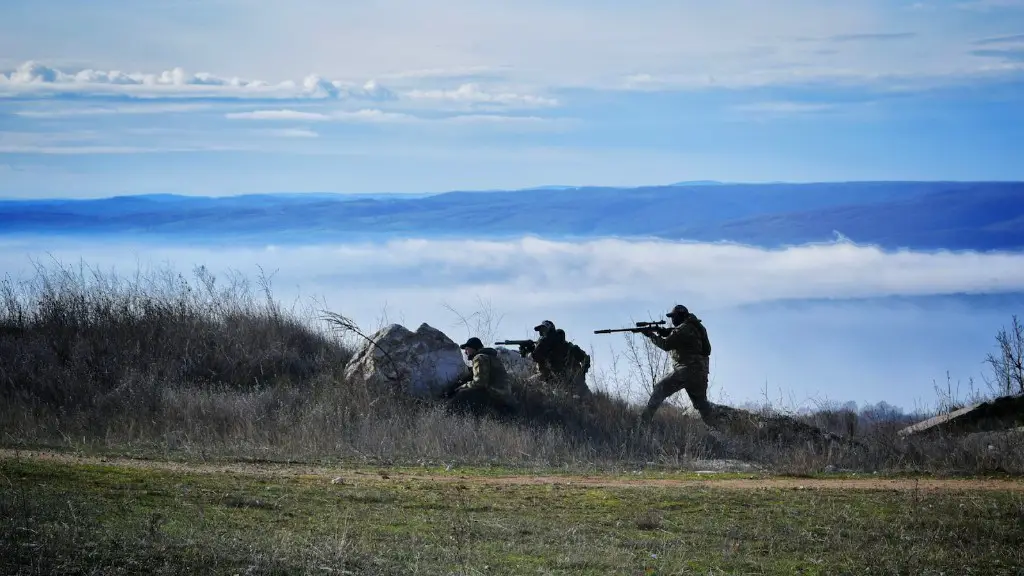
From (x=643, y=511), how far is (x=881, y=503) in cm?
268

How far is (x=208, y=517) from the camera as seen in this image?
31.9 feet

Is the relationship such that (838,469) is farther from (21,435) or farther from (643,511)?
(21,435)

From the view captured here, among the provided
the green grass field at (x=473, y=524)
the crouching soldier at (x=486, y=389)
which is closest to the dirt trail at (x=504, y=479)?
the green grass field at (x=473, y=524)

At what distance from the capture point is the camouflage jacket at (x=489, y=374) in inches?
707

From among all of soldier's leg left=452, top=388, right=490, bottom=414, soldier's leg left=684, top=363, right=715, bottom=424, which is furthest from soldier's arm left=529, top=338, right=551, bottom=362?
soldier's leg left=684, top=363, right=715, bottom=424

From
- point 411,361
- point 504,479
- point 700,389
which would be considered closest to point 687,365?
point 700,389

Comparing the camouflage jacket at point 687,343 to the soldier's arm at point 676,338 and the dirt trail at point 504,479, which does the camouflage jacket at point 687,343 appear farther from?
the dirt trail at point 504,479

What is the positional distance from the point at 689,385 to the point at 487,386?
3.38 meters

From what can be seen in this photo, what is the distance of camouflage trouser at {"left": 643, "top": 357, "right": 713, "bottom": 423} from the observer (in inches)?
729

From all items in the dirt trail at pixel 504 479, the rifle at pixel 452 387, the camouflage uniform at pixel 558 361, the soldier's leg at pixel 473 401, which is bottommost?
the dirt trail at pixel 504 479

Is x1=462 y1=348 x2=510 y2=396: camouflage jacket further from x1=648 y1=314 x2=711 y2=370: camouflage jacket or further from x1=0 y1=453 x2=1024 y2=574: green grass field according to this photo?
x1=0 y1=453 x2=1024 y2=574: green grass field

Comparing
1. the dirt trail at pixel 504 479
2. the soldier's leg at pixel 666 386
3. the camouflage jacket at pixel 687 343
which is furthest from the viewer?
the camouflage jacket at pixel 687 343

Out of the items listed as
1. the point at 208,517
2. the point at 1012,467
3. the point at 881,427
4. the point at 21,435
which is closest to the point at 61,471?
the point at 208,517

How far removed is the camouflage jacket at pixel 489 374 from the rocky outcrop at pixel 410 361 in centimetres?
115
